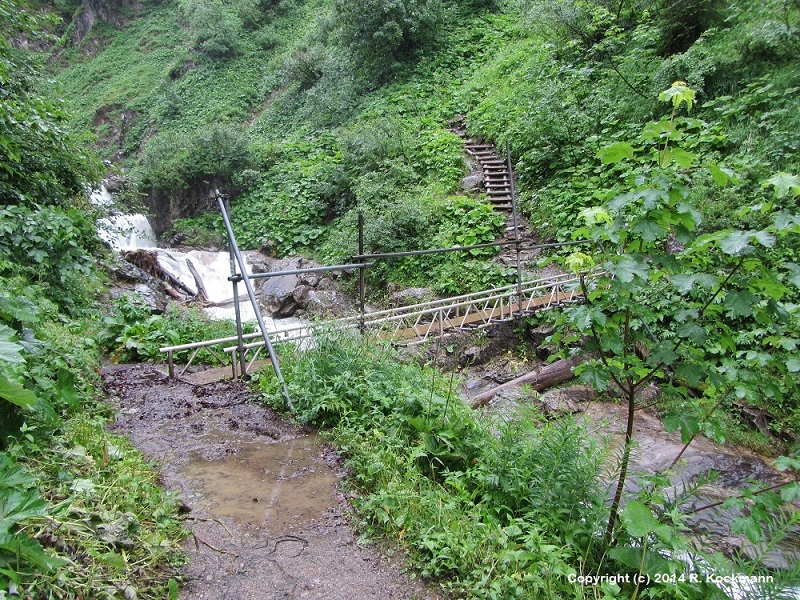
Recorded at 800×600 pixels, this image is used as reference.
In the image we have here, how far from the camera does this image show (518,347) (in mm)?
9773

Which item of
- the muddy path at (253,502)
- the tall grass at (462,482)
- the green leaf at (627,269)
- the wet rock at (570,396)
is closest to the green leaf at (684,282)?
the green leaf at (627,269)

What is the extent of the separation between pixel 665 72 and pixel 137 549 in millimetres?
13563

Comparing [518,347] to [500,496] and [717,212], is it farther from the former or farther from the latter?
[500,496]

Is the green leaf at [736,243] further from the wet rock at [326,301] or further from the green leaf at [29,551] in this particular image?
the wet rock at [326,301]

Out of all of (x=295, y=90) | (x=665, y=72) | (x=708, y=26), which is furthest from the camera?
(x=295, y=90)

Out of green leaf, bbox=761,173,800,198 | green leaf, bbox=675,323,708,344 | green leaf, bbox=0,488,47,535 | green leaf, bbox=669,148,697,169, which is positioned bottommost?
green leaf, bbox=675,323,708,344

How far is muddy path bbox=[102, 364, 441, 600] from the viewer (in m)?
2.70

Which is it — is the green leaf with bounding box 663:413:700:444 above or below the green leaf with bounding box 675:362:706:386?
below

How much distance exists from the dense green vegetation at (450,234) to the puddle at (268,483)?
344mm

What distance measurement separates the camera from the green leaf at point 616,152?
2.34 meters

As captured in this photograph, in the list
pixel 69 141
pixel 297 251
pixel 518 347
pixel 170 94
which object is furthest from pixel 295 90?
pixel 518 347

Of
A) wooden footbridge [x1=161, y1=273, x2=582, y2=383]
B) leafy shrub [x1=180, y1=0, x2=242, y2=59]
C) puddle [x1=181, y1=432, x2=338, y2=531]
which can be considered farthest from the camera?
leafy shrub [x1=180, y1=0, x2=242, y2=59]

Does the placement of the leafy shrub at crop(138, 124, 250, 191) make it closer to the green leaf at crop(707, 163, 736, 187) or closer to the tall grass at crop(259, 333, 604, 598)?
the tall grass at crop(259, 333, 604, 598)

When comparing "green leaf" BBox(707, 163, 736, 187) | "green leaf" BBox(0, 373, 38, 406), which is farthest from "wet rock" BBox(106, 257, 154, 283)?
"green leaf" BBox(707, 163, 736, 187)
